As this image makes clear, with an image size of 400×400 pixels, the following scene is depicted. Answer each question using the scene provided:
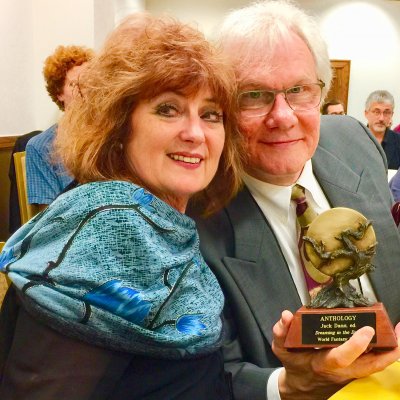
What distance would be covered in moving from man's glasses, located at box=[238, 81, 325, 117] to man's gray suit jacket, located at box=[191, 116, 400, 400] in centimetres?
22

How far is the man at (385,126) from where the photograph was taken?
17.0ft

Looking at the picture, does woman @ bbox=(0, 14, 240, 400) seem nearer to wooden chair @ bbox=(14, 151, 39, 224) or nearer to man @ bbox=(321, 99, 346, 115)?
wooden chair @ bbox=(14, 151, 39, 224)

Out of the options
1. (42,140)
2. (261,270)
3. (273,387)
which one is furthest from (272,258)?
(42,140)

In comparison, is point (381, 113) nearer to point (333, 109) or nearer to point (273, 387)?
point (333, 109)

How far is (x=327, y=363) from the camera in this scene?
3.33 ft

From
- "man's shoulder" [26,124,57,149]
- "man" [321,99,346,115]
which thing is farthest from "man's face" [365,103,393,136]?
"man's shoulder" [26,124,57,149]

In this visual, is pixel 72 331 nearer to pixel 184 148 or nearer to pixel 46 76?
pixel 184 148

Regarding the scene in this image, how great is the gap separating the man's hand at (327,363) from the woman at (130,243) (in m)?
0.15

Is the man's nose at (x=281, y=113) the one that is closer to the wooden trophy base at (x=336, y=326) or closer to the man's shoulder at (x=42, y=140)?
the wooden trophy base at (x=336, y=326)

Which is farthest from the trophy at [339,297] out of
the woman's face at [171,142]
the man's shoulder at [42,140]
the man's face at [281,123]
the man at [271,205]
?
the man's shoulder at [42,140]

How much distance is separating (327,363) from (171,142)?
0.55 m

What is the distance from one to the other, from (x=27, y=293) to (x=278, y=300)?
2.08ft

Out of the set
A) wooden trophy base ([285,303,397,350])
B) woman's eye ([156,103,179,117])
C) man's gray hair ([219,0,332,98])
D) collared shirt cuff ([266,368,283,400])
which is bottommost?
collared shirt cuff ([266,368,283,400])

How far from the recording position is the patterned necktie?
4.51 feet
